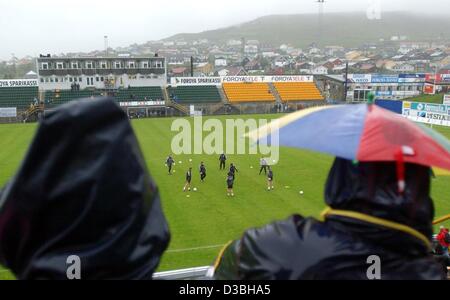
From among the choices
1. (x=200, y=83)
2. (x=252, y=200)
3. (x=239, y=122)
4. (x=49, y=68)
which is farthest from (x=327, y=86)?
(x=252, y=200)

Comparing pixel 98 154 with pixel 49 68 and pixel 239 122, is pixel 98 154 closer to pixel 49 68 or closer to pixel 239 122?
pixel 239 122

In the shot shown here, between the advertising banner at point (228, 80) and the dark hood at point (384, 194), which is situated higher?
the dark hood at point (384, 194)

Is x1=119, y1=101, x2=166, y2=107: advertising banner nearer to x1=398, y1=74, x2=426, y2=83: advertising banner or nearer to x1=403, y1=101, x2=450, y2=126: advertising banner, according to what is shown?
x1=403, y1=101, x2=450, y2=126: advertising banner

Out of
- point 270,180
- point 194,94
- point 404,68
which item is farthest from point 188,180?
point 404,68

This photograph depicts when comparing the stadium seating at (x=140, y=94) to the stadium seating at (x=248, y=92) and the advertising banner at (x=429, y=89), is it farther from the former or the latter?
the advertising banner at (x=429, y=89)

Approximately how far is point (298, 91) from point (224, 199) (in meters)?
46.9

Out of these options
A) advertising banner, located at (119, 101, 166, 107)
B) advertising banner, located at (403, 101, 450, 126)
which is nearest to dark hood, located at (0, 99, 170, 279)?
advertising banner, located at (403, 101, 450, 126)

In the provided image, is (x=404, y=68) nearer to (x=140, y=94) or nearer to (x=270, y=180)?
(x=140, y=94)

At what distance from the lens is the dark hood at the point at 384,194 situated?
174 cm

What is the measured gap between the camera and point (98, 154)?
153 cm

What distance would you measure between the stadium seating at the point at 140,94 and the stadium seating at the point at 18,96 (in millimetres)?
10105

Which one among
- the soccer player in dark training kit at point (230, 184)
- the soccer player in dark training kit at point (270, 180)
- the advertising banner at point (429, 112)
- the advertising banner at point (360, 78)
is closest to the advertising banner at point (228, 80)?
the advertising banner at point (360, 78)

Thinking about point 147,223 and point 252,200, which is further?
point 252,200

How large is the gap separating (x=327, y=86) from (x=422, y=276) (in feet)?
226
